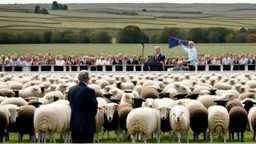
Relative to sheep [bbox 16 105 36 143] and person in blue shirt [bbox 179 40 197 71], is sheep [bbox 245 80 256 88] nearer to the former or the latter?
person in blue shirt [bbox 179 40 197 71]

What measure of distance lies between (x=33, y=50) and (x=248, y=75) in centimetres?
7401

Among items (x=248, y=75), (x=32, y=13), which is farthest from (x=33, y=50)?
(x=248, y=75)

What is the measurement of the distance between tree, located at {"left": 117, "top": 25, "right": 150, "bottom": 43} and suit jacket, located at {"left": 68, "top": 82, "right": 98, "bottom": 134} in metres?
107

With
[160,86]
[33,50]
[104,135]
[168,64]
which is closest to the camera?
[104,135]

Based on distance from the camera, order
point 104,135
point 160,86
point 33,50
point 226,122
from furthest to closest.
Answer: point 33,50 → point 160,86 → point 104,135 → point 226,122

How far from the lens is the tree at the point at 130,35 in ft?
404

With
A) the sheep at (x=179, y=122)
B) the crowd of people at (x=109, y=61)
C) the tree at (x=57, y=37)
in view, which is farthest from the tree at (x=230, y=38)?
the sheep at (x=179, y=122)

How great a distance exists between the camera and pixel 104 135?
24.6 m

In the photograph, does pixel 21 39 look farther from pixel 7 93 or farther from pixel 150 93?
pixel 150 93

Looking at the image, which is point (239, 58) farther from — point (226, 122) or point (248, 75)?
point (226, 122)

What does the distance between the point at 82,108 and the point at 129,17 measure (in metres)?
136

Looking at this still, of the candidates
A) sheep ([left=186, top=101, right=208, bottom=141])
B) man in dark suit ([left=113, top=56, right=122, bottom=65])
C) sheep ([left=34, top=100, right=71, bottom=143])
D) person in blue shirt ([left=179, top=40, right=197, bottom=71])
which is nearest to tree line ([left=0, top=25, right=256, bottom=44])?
man in dark suit ([left=113, top=56, right=122, bottom=65])

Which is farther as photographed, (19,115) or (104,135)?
(104,135)

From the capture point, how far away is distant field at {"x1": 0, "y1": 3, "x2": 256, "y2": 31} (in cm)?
13462
